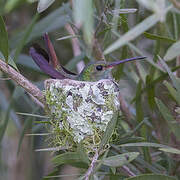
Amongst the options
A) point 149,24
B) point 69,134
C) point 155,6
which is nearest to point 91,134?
point 69,134

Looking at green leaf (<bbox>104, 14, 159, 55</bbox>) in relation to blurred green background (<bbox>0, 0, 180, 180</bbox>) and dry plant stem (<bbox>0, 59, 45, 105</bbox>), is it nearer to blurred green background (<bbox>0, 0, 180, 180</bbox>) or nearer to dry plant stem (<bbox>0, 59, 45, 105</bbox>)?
blurred green background (<bbox>0, 0, 180, 180</bbox>)

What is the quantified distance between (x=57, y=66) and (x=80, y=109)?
26cm

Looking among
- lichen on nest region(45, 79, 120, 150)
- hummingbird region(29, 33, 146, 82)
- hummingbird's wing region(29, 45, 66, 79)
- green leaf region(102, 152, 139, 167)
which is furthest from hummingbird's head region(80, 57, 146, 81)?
green leaf region(102, 152, 139, 167)

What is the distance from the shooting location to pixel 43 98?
1530 mm

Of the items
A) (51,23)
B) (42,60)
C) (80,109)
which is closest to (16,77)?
(42,60)

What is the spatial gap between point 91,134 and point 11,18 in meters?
1.84

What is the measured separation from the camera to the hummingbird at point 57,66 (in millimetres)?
1687

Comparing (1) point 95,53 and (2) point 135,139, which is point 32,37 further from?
(2) point 135,139

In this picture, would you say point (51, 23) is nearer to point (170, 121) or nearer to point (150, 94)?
point (150, 94)

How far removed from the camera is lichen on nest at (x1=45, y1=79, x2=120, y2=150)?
1618mm

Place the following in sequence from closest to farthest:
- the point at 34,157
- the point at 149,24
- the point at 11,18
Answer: the point at 149,24, the point at 11,18, the point at 34,157

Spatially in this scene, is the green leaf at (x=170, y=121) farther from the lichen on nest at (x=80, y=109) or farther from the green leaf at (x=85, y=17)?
the green leaf at (x=85, y=17)

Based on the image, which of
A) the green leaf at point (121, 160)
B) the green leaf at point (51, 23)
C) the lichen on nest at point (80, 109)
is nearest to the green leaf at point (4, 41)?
the lichen on nest at point (80, 109)

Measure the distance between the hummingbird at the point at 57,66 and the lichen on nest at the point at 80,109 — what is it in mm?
82
